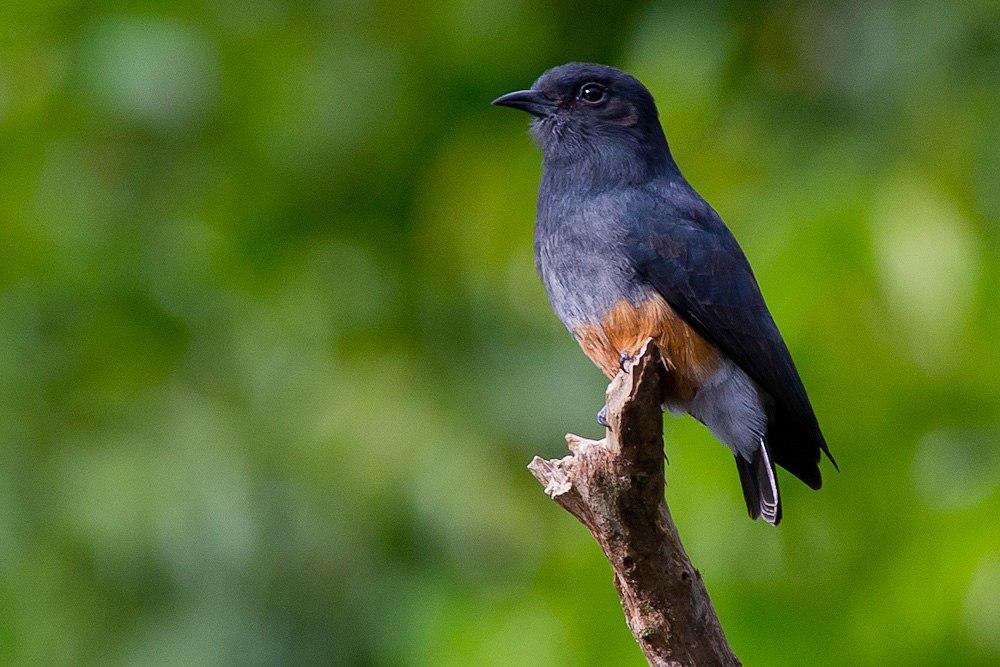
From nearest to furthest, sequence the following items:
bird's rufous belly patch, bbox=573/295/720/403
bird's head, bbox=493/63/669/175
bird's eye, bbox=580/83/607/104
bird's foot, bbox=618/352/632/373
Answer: bird's foot, bbox=618/352/632/373
bird's rufous belly patch, bbox=573/295/720/403
bird's head, bbox=493/63/669/175
bird's eye, bbox=580/83/607/104

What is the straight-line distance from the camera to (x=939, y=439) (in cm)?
604

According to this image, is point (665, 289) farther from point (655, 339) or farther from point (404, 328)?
point (404, 328)

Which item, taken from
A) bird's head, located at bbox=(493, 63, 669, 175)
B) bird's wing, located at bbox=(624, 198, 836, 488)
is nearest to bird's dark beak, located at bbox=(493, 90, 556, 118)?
bird's head, located at bbox=(493, 63, 669, 175)

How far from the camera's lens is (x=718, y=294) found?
433cm

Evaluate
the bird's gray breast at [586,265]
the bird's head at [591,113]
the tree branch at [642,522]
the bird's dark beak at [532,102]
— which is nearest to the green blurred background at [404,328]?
the bird's head at [591,113]

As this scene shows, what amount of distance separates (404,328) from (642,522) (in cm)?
464

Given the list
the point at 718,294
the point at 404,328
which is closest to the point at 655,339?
the point at 718,294

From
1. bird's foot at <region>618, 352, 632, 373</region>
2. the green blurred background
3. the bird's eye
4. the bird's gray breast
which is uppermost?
the bird's eye

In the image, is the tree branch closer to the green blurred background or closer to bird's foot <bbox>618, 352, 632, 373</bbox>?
bird's foot <bbox>618, 352, 632, 373</bbox>

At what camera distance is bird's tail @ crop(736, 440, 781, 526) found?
4.36m

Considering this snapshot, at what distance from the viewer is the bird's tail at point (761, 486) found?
4.36 meters

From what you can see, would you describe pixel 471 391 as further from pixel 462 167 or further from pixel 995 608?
pixel 995 608

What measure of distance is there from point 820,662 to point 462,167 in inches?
133

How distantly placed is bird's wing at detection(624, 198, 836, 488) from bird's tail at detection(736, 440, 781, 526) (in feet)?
0.54
